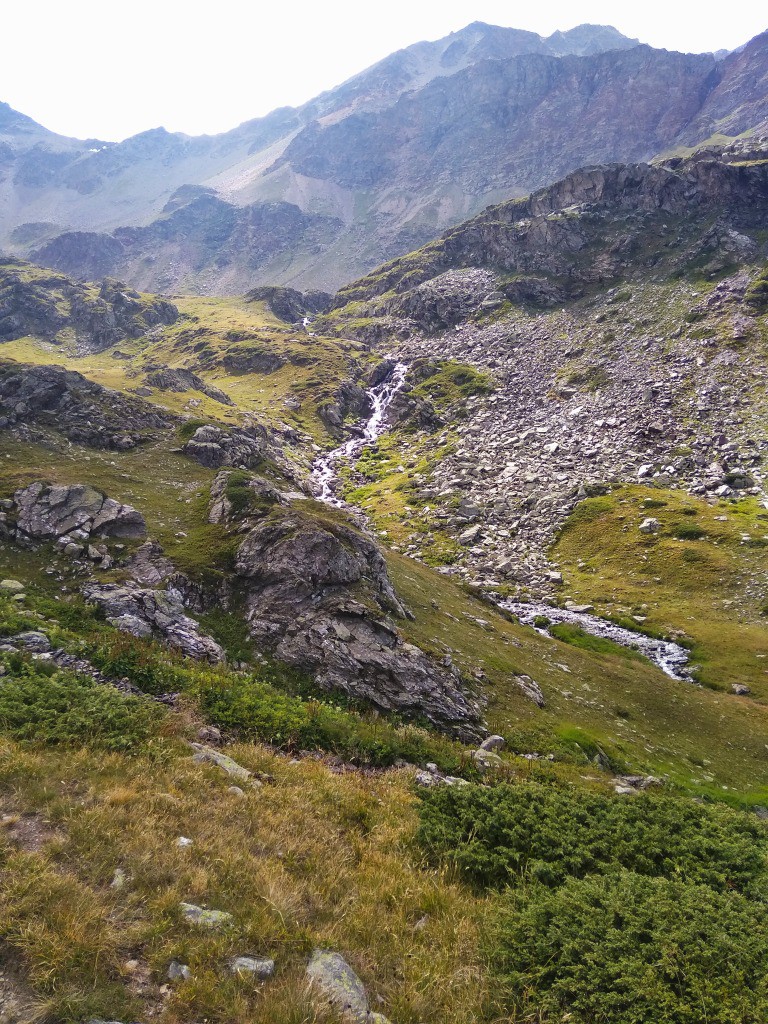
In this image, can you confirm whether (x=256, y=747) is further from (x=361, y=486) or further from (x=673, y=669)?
(x=361, y=486)

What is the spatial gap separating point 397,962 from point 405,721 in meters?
13.3

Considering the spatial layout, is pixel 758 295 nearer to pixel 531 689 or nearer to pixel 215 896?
pixel 531 689

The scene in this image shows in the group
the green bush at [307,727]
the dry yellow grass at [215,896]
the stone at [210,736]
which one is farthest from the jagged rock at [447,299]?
the dry yellow grass at [215,896]

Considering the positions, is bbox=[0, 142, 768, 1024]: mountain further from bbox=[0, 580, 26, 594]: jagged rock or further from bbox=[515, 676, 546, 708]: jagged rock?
bbox=[0, 580, 26, 594]: jagged rock

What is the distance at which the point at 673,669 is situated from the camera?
4272cm

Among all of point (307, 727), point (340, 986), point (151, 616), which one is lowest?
point (307, 727)

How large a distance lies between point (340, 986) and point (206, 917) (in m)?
2.25

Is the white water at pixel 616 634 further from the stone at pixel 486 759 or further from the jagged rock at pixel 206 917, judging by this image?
the jagged rock at pixel 206 917

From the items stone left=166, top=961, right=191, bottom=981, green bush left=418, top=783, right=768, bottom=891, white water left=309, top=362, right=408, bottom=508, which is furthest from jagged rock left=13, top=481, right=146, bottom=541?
white water left=309, top=362, right=408, bottom=508

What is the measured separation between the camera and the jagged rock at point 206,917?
24.9 feet

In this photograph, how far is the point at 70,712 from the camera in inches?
494

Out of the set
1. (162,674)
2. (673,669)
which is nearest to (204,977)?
(162,674)

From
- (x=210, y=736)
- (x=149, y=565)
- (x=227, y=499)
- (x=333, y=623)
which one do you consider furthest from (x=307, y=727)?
(x=227, y=499)

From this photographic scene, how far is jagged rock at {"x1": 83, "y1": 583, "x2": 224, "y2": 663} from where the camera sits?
20.1 metres
